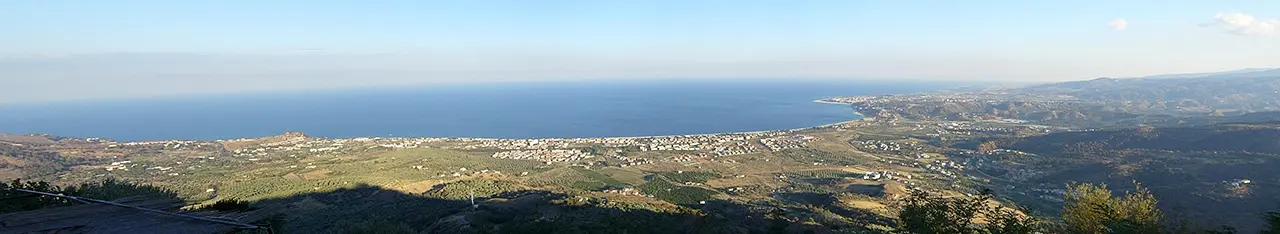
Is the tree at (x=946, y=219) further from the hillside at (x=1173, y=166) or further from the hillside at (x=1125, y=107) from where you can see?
→ the hillside at (x=1125, y=107)

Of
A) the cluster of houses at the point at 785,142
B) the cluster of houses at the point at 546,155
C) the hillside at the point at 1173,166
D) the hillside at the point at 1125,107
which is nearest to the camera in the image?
the hillside at the point at 1173,166

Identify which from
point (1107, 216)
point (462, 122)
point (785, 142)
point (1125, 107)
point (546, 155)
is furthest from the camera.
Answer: point (1125, 107)

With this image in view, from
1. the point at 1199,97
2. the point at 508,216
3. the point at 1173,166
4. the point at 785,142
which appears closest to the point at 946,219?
the point at 508,216

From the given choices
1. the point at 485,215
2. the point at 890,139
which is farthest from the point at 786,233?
the point at 890,139

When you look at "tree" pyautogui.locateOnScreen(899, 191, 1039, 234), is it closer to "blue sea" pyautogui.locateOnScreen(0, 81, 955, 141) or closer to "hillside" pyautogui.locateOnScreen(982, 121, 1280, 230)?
"hillside" pyautogui.locateOnScreen(982, 121, 1280, 230)

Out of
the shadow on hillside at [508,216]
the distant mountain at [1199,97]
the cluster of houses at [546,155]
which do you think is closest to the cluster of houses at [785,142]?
the cluster of houses at [546,155]

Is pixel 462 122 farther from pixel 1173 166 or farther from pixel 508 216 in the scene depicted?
pixel 1173 166

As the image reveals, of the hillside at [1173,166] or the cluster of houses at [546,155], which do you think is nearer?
the hillside at [1173,166]

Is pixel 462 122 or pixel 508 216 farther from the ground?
pixel 508 216
